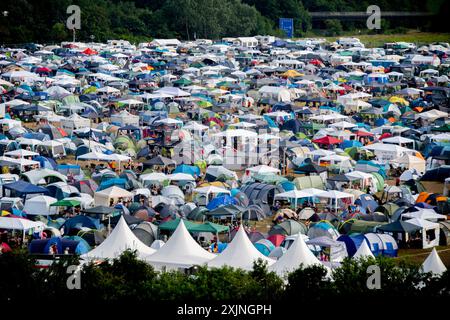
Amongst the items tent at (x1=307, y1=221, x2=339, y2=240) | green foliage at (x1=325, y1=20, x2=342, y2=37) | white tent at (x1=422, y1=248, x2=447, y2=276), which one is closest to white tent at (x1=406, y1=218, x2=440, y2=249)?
tent at (x1=307, y1=221, x2=339, y2=240)

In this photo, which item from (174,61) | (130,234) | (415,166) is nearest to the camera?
(130,234)

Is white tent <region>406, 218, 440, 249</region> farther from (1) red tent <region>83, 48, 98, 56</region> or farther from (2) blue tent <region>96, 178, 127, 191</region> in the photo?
(1) red tent <region>83, 48, 98, 56</region>

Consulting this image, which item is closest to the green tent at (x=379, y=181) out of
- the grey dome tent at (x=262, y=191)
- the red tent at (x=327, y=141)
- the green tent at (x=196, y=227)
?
the grey dome tent at (x=262, y=191)

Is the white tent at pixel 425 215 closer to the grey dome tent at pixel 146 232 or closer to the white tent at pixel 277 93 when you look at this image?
the grey dome tent at pixel 146 232

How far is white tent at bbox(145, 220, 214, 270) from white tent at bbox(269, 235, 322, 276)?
1214 mm

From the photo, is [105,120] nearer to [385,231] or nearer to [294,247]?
[385,231]

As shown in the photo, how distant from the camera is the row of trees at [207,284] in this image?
38.6 ft

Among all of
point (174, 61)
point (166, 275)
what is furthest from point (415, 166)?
point (174, 61)

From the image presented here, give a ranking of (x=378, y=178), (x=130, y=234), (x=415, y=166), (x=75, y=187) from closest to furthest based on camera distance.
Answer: (x=130, y=234)
(x=75, y=187)
(x=378, y=178)
(x=415, y=166)

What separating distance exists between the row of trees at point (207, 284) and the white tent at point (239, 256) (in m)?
1.34

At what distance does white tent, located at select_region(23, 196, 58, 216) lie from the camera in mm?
18406

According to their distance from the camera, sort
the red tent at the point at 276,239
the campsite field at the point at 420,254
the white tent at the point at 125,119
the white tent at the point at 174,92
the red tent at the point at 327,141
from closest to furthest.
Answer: the red tent at the point at 276,239, the campsite field at the point at 420,254, the red tent at the point at 327,141, the white tent at the point at 125,119, the white tent at the point at 174,92
